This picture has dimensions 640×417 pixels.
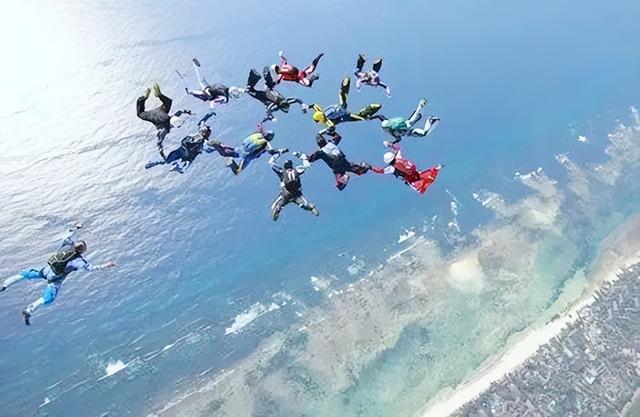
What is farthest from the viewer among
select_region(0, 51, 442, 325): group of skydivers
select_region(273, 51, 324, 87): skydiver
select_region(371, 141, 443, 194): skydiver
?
select_region(273, 51, 324, 87): skydiver

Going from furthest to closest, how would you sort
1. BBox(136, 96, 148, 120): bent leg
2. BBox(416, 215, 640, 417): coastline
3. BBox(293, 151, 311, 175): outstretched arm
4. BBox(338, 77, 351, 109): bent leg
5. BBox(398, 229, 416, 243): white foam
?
BBox(398, 229, 416, 243): white foam
BBox(416, 215, 640, 417): coastline
BBox(338, 77, 351, 109): bent leg
BBox(293, 151, 311, 175): outstretched arm
BBox(136, 96, 148, 120): bent leg

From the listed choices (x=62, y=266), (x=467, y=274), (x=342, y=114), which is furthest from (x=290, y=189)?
(x=467, y=274)


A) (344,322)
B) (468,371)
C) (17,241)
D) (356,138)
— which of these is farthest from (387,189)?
(17,241)

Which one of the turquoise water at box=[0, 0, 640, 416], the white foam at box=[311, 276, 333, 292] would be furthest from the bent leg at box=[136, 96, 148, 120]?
the white foam at box=[311, 276, 333, 292]

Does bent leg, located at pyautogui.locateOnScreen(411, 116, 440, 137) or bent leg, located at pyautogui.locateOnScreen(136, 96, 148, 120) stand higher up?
bent leg, located at pyautogui.locateOnScreen(136, 96, 148, 120)

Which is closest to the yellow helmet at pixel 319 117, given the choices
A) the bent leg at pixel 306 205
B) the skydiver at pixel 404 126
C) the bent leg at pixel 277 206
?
the skydiver at pixel 404 126

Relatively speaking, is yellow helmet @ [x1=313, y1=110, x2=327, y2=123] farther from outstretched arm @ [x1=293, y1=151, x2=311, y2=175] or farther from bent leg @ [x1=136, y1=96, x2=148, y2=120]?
bent leg @ [x1=136, y1=96, x2=148, y2=120]

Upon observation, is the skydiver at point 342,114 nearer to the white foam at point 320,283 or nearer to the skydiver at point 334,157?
the skydiver at point 334,157

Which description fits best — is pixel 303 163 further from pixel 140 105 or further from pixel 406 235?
pixel 406 235
